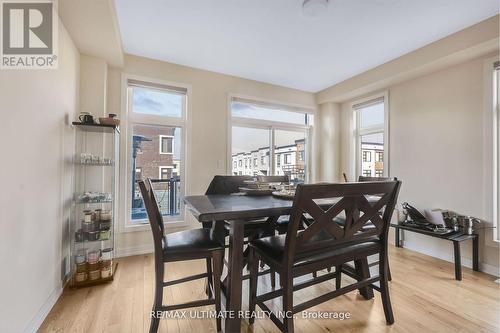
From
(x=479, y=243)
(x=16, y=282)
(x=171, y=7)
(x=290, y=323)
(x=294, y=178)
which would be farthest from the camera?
(x=294, y=178)

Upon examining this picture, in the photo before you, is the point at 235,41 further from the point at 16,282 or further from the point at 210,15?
the point at 16,282

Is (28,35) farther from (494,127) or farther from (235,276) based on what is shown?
(494,127)

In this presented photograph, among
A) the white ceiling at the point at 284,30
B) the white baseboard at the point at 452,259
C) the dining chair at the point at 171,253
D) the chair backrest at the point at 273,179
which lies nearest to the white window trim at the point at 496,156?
the white baseboard at the point at 452,259

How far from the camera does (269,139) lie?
162 inches

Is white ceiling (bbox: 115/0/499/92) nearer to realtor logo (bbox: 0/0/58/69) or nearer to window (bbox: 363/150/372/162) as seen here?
realtor logo (bbox: 0/0/58/69)

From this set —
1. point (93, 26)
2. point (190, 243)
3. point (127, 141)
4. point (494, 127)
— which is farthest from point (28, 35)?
point (494, 127)

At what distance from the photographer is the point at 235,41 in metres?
2.69

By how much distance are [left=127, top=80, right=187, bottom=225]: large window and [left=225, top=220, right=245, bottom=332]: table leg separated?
2.11 metres

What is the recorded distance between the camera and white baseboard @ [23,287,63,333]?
1505mm

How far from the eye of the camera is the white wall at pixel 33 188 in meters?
1.29

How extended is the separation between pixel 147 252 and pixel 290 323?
2.40m

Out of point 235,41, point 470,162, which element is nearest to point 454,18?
point 470,162

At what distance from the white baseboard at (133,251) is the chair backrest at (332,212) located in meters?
2.48

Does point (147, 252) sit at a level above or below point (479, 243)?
below
